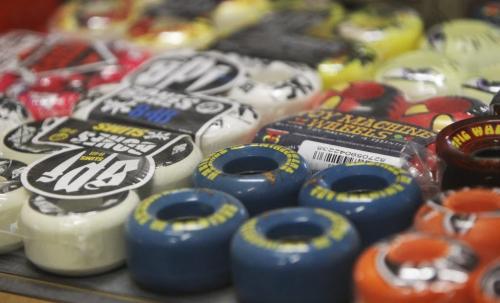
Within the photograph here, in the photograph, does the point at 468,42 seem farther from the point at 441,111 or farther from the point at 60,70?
the point at 60,70

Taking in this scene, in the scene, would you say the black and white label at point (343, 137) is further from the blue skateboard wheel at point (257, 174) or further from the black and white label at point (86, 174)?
the black and white label at point (86, 174)

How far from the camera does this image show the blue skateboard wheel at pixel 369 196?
1032 mm

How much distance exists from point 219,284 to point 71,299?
0.20 metres

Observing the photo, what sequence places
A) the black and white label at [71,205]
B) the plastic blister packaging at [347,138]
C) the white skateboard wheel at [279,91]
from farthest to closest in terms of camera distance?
the white skateboard wheel at [279,91] < the plastic blister packaging at [347,138] < the black and white label at [71,205]

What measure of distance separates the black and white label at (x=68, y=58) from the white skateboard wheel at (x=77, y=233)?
2.27ft

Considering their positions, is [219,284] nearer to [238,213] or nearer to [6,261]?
[238,213]

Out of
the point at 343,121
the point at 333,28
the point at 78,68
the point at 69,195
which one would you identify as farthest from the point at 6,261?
the point at 333,28

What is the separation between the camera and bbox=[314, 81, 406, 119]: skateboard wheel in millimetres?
1427

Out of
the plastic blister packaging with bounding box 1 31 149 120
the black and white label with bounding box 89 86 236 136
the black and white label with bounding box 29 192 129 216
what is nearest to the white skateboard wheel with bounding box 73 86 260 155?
the black and white label with bounding box 89 86 236 136

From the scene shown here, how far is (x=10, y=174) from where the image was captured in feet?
4.15

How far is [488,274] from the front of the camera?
865 millimetres

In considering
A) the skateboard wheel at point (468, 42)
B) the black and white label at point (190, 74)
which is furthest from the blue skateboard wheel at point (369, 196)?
the skateboard wheel at point (468, 42)

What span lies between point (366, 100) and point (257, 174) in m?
0.39

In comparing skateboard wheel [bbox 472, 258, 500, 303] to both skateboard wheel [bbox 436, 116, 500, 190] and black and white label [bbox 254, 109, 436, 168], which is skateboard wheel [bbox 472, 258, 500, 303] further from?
black and white label [bbox 254, 109, 436, 168]
